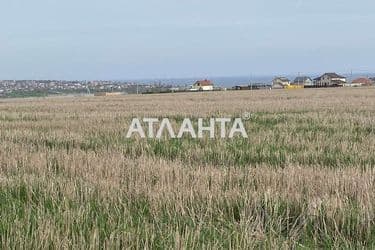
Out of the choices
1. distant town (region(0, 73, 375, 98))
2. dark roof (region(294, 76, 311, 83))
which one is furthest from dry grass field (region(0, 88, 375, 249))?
dark roof (region(294, 76, 311, 83))

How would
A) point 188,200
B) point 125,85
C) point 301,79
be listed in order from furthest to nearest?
1. point 301,79
2. point 125,85
3. point 188,200

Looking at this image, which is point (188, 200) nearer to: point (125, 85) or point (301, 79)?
point (125, 85)

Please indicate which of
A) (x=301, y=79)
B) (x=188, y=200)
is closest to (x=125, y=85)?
(x=301, y=79)

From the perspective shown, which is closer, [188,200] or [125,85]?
[188,200]

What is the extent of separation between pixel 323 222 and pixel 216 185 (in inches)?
61.8

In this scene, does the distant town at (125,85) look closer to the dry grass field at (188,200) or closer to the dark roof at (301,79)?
the dark roof at (301,79)

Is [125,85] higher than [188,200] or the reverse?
the reverse

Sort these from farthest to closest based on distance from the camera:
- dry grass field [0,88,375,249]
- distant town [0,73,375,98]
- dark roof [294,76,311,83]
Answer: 1. dark roof [294,76,311,83]
2. distant town [0,73,375,98]
3. dry grass field [0,88,375,249]

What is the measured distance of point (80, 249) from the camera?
3.63 m

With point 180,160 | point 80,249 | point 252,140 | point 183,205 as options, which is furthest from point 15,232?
point 252,140

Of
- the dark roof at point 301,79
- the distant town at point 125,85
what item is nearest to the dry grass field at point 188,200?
the distant town at point 125,85

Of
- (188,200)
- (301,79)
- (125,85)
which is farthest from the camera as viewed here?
(301,79)

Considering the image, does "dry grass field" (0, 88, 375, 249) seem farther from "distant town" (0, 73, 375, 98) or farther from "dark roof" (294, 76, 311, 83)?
"dark roof" (294, 76, 311, 83)

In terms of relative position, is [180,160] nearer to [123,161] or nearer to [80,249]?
[123,161]
